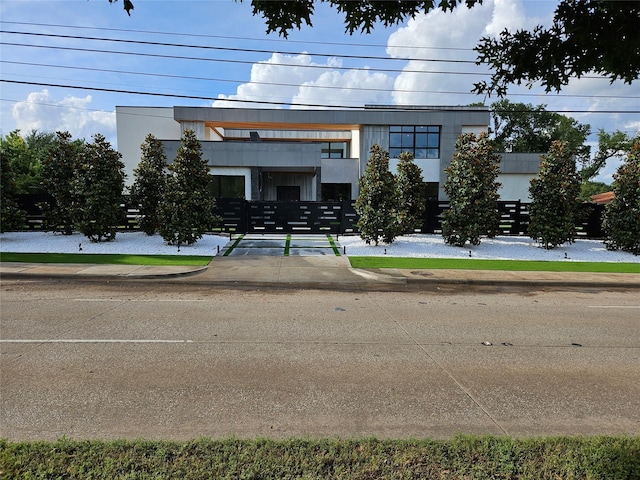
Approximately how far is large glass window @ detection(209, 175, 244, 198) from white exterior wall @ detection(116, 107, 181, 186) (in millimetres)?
9956

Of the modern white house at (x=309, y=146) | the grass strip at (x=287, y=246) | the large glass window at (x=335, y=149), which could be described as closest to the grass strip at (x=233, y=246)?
the grass strip at (x=287, y=246)

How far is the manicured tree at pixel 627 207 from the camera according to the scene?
1750 centimetres

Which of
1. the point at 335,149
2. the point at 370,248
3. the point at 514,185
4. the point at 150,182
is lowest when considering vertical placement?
the point at 370,248

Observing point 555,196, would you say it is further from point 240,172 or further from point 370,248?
point 240,172

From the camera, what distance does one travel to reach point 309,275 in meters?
12.5

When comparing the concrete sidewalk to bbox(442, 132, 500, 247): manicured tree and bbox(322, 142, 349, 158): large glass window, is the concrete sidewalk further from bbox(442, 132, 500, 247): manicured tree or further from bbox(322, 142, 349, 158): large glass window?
bbox(322, 142, 349, 158): large glass window

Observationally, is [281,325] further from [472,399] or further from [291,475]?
[291,475]

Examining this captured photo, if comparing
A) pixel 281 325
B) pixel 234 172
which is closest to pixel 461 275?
pixel 281 325

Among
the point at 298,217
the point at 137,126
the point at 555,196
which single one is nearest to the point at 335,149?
the point at 137,126

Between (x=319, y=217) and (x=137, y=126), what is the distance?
2073 cm

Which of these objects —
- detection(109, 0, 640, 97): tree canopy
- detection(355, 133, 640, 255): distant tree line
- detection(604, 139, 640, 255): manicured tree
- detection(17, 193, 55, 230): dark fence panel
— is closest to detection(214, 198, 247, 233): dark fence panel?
detection(355, 133, 640, 255): distant tree line

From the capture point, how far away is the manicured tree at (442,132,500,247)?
17344 millimetres

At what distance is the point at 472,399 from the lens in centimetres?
436

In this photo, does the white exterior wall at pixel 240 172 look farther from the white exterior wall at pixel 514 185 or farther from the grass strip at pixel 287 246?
the white exterior wall at pixel 514 185
